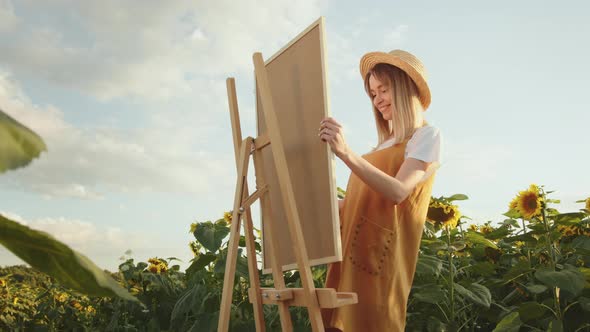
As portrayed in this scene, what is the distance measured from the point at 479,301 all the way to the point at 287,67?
4.48ft

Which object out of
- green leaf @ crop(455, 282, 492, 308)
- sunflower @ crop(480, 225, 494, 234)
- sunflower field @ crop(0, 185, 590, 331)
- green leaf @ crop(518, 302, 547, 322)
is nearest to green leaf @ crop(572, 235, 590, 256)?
sunflower field @ crop(0, 185, 590, 331)

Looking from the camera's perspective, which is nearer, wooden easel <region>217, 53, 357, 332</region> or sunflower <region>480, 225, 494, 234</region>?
wooden easel <region>217, 53, 357, 332</region>

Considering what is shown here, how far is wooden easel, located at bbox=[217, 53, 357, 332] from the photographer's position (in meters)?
1.85

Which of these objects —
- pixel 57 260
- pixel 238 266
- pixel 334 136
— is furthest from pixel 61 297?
pixel 57 260

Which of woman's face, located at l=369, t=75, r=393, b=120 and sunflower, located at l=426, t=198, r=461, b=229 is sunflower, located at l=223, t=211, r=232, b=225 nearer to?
sunflower, located at l=426, t=198, r=461, b=229

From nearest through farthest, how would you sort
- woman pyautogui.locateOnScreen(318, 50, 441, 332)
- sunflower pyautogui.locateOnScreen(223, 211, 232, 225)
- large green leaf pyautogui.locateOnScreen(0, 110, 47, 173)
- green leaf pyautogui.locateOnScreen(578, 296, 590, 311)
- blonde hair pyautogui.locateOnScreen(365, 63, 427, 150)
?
large green leaf pyautogui.locateOnScreen(0, 110, 47, 173) → woman pyautogui.locateOnScreen(318, 50, 441, 332) → blonde hair pyautogui.locateOnScreen(365, 63, 427, 150) → green leaf pyautogui.locateOnScreen(578, 296, 590, 311) → sunflower pyautogui.locateOnScreen(223, 211, 232, 225)

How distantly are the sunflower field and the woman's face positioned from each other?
27.3 inches

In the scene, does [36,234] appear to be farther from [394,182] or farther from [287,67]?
[287,67]

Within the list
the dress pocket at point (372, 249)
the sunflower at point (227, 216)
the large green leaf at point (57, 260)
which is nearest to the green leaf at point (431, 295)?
the dress pocket at point (372, 249)

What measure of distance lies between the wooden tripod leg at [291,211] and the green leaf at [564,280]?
4.26ft

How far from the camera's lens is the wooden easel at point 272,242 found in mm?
1847

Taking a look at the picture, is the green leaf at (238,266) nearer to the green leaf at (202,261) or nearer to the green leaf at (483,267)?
the green leaf at (202,261)

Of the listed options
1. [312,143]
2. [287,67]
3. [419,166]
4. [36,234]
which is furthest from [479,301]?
[36,234]

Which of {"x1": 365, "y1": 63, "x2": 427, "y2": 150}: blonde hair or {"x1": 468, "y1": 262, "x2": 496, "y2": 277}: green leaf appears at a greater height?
{"x1": 365, "y1": 63, "x2": 427, "y2": 150}: blonde hair
